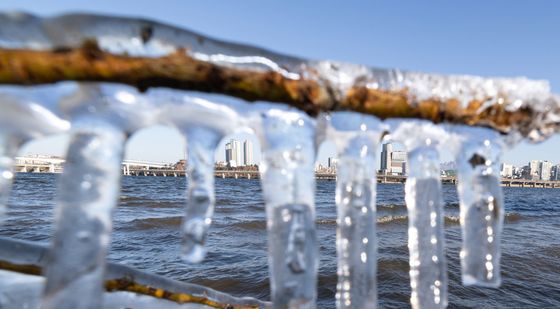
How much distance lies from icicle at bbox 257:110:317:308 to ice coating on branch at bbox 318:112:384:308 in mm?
185

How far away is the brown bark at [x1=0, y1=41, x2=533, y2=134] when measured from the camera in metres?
0.83

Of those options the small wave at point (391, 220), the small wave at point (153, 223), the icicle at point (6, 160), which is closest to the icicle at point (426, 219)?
the icicle at point (6, 160)

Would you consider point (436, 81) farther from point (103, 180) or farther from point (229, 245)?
point (229, 245)

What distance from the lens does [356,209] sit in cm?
134

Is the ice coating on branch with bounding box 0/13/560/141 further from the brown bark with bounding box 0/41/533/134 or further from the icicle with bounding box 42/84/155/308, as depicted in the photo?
the icicle with bounding box 42/84/155/308

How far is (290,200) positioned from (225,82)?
1.53ft

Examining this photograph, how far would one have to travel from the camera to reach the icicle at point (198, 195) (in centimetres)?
113

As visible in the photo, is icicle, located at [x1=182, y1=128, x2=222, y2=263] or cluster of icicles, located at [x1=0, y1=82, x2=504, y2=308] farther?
icicle, located at [x1=182, y1=128, x2=222, y2=263]

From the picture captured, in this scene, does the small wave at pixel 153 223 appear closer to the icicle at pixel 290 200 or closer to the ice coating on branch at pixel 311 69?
the icicle at pixel 290 200

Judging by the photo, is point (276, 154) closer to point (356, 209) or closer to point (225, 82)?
point (225, 82)

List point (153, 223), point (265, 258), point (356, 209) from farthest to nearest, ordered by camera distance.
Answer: point (153, 223)
point (265, 258)
point (356, 209)

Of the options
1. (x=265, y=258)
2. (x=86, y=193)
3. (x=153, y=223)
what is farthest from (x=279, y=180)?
(x=153, y=223)

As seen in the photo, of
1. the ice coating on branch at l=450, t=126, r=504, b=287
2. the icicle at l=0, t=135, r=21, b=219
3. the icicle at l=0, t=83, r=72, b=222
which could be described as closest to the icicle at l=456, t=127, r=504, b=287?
the ice coating on branch at l=450, t=126, r=504, b=287

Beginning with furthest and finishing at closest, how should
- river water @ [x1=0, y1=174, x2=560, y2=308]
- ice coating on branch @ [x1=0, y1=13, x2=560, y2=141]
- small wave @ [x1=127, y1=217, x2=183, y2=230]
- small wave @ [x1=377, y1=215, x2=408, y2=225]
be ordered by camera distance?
small wave @ [x1=377, y1=215, x2=408, y2=225], small wave @ [x1=127, y1=217, x2=183, y2=230], river water @ [x1=0, y1=174, x2=560, y2=308], ice coating on branch @ [x1=0, y1=13, x2=560, y2=141]
